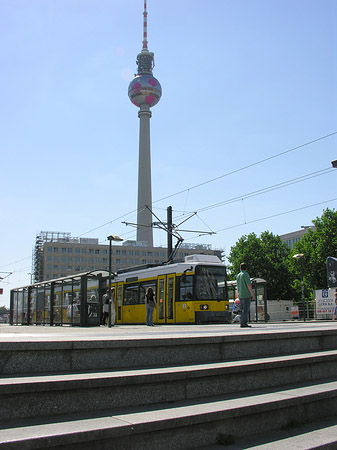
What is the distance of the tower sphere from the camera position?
129 meters

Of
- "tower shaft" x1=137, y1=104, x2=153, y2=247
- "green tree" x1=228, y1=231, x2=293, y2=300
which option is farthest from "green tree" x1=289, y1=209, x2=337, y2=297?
"tower shaft" x1=137, y1=104, x2=153, y2=247

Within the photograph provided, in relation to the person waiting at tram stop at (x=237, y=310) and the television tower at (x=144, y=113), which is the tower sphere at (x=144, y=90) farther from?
the person waiting at tram stop at (x=237, y=310)

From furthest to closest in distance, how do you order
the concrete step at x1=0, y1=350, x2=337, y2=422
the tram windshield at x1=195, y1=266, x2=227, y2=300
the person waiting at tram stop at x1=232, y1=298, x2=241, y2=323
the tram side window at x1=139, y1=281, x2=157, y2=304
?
the person waiting at tram stop at x1=232, y1=298, x2=241, y2=323
the tram side window at x1=139, y1=281, x2=157, y2=304
the tram windshield at x1=195, y1=266, x2=227, y2=300
the concrete step at x1=0, y1=350, x2=337, y2=422

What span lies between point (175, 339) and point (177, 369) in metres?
0.67

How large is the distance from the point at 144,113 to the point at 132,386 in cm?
12846

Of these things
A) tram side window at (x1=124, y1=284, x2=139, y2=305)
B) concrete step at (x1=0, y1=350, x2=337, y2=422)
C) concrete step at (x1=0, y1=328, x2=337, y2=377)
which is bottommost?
concrete step at (x1=0, y1=350, x2=337, y2=422)

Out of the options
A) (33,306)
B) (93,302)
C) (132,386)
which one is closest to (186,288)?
(93,302)

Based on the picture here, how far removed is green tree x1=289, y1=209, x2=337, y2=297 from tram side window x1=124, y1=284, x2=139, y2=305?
27482 millimetres

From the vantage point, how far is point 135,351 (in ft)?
17.2

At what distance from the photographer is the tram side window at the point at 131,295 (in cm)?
2175

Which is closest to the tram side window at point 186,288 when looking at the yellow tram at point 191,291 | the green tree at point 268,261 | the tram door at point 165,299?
the yellow tram at point 191,291

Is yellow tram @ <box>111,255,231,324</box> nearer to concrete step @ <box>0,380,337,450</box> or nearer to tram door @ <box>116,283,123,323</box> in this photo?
tram door @ <box>116,283,123,323</box>

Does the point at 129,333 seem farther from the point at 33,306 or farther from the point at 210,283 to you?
the point at 33,306

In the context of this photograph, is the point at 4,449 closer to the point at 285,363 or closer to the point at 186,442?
the point at 186,442
